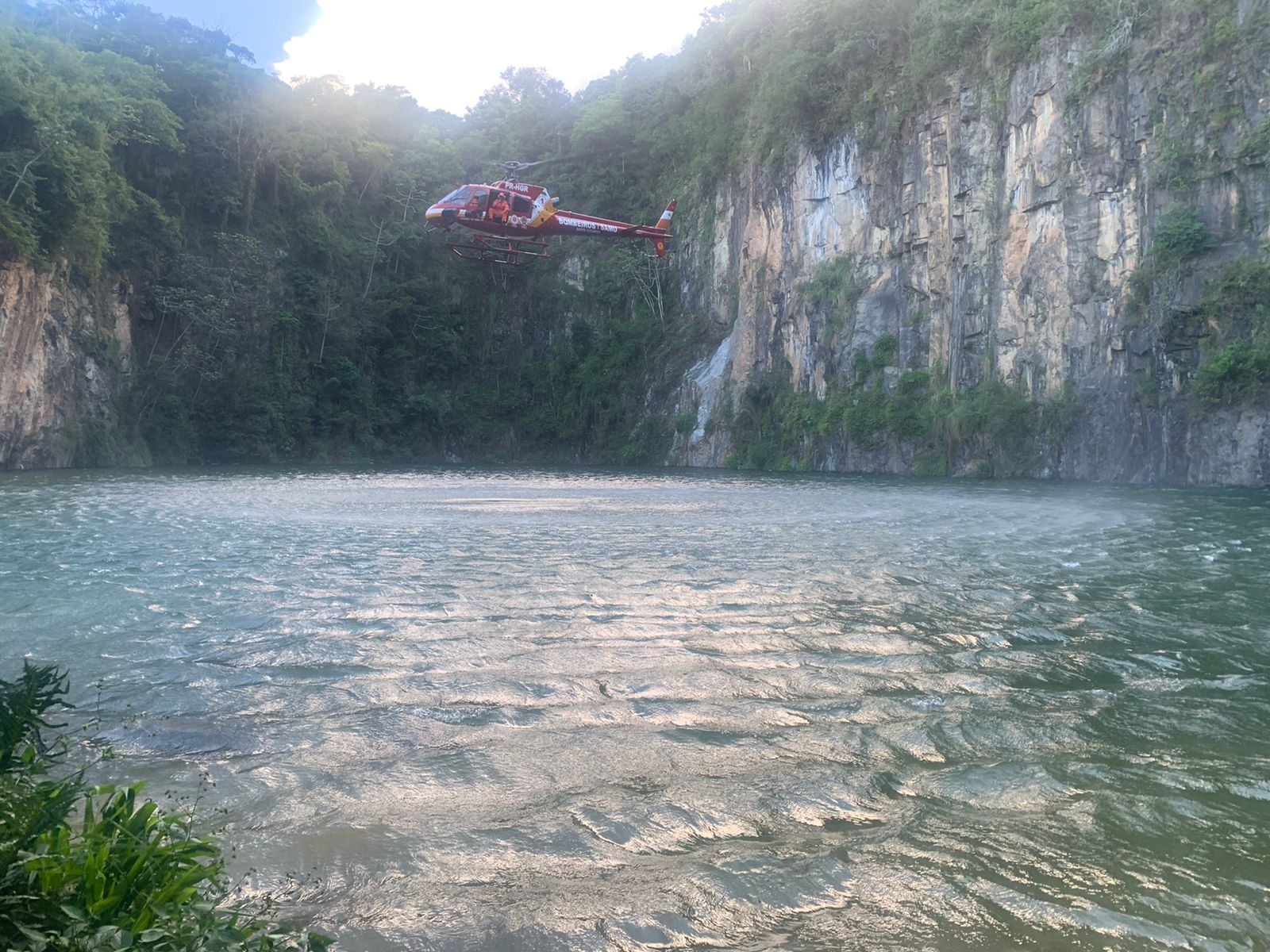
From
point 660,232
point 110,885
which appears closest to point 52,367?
point 660,232

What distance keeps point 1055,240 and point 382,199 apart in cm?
4047

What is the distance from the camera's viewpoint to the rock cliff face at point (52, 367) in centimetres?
3376

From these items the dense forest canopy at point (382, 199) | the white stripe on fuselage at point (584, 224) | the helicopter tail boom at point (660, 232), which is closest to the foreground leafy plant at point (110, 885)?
the dense forest canopy at point (382, 199)

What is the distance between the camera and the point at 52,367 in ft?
119

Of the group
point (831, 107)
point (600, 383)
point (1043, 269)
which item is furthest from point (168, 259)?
point (1043, 269)

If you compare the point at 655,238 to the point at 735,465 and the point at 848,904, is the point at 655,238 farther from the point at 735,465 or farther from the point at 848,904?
the point at 848,904

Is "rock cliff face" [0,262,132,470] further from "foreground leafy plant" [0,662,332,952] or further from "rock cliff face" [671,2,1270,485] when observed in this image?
"foreground leafy plant" [0,662,332,952]

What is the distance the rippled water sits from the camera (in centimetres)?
320

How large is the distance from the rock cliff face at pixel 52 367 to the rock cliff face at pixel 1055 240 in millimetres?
28007

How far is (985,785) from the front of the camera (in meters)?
4.20

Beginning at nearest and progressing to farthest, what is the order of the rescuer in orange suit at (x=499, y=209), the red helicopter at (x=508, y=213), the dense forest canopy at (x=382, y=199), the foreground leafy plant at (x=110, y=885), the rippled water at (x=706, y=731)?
the foreground leafy plant at (x=110, y=885), the rippled water at (x=706, y=731), the dense forest canopy at (x=382, y=199), the red helicopter at (x=508, y=213), the rescuer in orange suit at (x=499, y=209)

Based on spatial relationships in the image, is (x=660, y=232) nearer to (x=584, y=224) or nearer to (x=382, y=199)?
(x=584, y=224)

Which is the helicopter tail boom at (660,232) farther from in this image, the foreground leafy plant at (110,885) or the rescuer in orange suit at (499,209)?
the foreground leafy plant at (110,885)

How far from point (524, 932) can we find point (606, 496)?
1960cm
